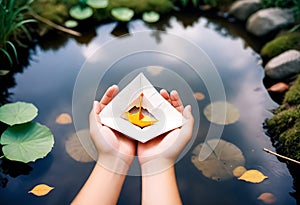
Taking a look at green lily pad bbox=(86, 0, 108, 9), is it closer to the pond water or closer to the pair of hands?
the pond water

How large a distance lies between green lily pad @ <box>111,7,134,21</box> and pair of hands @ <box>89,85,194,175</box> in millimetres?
1092

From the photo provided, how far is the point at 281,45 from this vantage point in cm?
244

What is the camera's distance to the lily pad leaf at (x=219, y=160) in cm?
186

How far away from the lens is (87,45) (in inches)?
104

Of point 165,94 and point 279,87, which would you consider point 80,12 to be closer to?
point 165,94

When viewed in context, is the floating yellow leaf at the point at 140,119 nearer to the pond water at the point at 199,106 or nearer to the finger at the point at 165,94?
the finger at the point at 165,94

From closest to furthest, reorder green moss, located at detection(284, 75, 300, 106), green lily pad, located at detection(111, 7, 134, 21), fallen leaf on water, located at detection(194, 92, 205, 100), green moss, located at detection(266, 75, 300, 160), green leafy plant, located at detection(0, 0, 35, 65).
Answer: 1. green moss, located at detection(266, 75, 300, 160)
2. green moss, located at detection(284, 75, 300, 106)
3. fallen leaf on water, located at detection(194, 92, 205, 100)
4. green leafy plant, located at detection(0, 0, 35, 65)
5. green lily pad, located at detection(111, 7, 134, 21)

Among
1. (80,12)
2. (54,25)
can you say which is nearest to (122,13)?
(80,12)

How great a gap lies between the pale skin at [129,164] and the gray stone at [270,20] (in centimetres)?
110

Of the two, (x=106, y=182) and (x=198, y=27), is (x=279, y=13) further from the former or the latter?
(x=106, y=182)

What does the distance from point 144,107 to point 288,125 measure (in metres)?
0.70

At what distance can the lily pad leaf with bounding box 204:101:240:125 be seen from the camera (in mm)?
2105

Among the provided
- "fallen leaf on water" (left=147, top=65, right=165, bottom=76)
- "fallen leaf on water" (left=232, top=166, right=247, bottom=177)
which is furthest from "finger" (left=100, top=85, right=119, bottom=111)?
"fallen leaf on water" (left=232, top=166, right=247, bottom=177)

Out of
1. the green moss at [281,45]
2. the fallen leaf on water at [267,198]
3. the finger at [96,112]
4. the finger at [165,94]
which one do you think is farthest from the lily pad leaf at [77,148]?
the green moss at [281,45]
